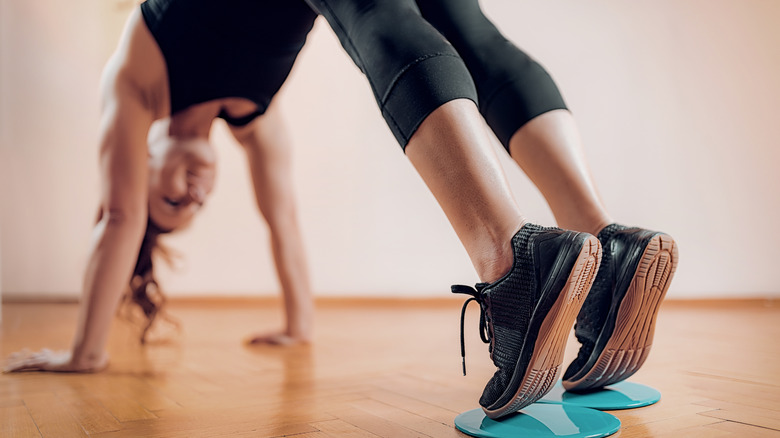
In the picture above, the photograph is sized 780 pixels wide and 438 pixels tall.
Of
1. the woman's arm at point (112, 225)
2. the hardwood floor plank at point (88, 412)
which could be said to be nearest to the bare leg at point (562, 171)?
the hardwood floor plank at point (88, 412)

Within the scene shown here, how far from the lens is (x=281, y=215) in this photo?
5.43ft

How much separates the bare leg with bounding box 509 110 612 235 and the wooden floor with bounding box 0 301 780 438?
0.26 meters

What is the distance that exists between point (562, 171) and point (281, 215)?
3.21 ft

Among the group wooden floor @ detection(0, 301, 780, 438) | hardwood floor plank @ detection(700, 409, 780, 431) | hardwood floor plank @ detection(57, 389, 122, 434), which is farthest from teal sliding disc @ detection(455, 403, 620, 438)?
hardwood floor plank @ detection(57, 389, 122, 434)

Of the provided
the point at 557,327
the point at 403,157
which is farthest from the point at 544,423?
the point at 403,157

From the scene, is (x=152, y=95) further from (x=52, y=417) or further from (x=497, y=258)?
(x=497, y=258)

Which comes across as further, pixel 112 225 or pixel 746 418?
pixel 112 225

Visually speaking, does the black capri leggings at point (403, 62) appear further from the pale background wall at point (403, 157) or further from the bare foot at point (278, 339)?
the pale background wall at point (403, 157)

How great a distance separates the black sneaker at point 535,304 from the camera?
0.62 m

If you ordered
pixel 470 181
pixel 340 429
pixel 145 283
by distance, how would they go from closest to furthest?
pixel 470 181
pixel 340 429
pixel 145 283

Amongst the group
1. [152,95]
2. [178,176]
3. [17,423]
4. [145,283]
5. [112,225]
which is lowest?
[17,423]

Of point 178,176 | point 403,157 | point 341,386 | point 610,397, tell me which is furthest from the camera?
point 403,157

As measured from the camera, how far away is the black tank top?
106 cm

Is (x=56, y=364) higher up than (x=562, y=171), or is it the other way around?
(x=562, y=171)
